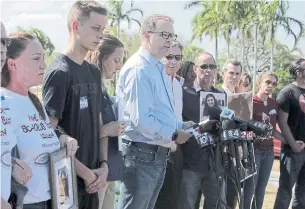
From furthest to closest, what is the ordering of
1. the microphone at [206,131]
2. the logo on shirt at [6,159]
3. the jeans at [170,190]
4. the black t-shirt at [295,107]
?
the black t-shirt at [295,107] → the jeans at [170,190] → the microphone at [206,131] → the logo on shirt at [6,159]

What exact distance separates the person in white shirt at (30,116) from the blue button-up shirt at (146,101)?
0.82 m

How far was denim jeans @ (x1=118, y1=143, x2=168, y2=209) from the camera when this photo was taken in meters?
3.22

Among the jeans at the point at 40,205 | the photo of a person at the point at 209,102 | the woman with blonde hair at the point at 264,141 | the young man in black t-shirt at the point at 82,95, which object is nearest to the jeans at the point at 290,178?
the woman with blonde hair at the point at 264,141

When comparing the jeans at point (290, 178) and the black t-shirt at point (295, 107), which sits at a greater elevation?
the black t-shirt at point (295, 107)

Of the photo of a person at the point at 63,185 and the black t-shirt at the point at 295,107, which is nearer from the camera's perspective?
the photo of a person at the point at 63,185

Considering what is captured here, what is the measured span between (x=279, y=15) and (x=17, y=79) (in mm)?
27753

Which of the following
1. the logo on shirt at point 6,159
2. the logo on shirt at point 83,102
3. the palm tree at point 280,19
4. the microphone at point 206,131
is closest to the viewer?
the logo on shirt at point 6,159

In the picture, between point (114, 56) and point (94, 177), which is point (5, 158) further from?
point (114, 56)

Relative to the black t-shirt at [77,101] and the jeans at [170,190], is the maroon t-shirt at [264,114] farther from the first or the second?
the black t-shirt at [77,101]

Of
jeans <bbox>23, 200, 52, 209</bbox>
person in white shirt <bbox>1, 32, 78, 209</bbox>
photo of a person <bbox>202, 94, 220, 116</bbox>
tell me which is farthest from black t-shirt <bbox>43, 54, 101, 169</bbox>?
photo of a person <bbox>202, 94, 220, 116</bbox>

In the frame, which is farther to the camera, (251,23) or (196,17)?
(196,17)

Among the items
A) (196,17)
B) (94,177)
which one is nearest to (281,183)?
(94,177)

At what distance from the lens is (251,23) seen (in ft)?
98.2

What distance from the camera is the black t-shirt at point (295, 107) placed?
16.8 ft
